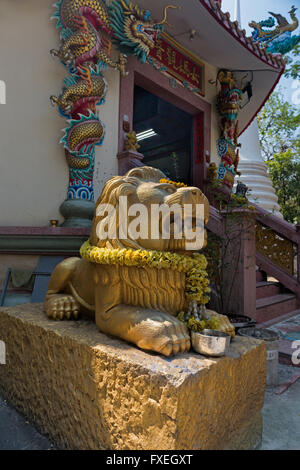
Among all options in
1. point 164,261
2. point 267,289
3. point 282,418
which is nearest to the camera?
point 164,261

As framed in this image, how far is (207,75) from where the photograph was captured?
5.92 m

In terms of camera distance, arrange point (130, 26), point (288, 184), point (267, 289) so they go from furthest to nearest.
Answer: point (288, 184) < point (267, 289) < point (130, 26)

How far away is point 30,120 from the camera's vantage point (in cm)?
359

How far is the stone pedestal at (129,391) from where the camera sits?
3.69 ft

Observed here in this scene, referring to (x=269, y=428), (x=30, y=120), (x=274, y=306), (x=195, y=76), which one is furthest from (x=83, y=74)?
(x=274, y=306)

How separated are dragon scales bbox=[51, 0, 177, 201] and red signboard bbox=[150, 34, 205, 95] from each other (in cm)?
122

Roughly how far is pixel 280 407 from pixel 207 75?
5.92 meters

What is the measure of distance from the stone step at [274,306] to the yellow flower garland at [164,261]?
2.67 meters

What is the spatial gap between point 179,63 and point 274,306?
4492 millimetres

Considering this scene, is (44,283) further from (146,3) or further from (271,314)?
(146,3)

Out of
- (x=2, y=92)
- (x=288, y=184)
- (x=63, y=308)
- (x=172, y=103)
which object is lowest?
(x=63, y=308)

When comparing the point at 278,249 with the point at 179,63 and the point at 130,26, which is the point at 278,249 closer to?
the point at 179,63

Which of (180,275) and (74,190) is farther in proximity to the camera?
(74,190)
